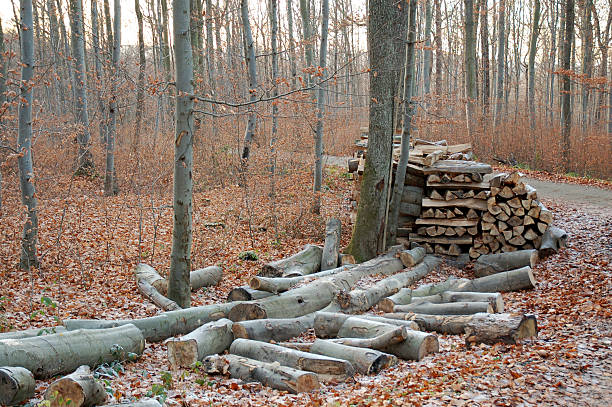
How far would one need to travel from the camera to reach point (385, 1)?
29.9 ft

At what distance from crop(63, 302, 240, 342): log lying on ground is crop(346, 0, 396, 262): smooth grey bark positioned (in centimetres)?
370

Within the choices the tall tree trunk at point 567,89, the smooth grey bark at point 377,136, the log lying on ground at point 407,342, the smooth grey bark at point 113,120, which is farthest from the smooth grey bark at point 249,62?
the tall tree trunk at point 567,89

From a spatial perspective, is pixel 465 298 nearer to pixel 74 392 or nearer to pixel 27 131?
pixel 74 392

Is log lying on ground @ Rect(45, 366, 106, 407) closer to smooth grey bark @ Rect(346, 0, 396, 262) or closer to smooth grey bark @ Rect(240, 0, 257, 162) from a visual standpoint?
smooth grey bark @ Rect(346, 0, 396, 262)

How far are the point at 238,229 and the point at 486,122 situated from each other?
46.9ft

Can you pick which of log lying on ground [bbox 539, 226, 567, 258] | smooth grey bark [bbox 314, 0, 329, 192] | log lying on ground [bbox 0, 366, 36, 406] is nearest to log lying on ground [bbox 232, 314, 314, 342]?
log lying on ground [bbox 0, 366, 36, 406]

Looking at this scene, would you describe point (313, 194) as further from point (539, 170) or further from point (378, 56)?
point (539, 170)

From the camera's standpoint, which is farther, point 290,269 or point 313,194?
point 313,194

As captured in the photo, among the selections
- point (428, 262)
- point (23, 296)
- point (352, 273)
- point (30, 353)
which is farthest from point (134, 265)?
point (428, 262)

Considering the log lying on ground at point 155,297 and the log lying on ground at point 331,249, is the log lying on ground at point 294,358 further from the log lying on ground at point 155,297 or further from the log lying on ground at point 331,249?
the log lying on ground at point 331,249

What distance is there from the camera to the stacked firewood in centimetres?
927

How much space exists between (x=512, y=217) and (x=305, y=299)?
4663 mm

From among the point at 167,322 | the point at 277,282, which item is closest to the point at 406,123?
the point at 277,282

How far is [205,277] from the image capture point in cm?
808
